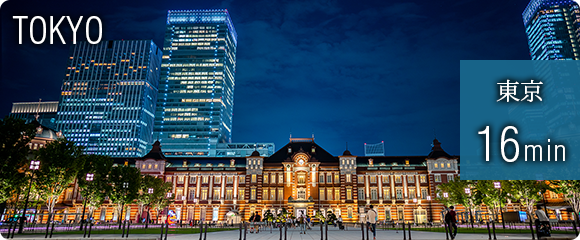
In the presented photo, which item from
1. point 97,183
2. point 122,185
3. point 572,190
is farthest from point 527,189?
point 97,183

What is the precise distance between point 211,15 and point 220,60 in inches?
1319

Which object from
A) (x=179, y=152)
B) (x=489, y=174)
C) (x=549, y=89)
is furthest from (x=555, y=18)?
(x=179, y=152)

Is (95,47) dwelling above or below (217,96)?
above

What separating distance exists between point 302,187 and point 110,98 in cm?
14222

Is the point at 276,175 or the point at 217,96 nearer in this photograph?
the point at 276,175

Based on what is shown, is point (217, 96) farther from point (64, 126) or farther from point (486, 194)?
point (486, 194)

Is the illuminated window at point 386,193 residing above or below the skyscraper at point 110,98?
below

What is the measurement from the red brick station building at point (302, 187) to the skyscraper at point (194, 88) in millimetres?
94093

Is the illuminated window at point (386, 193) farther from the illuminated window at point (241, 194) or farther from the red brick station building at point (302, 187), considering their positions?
the illuminated window at point (241, 194)

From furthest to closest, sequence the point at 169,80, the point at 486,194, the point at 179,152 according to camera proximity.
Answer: the point at 169,80 < the point at 179,152 < the point at 486,194

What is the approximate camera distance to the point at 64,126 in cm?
16688

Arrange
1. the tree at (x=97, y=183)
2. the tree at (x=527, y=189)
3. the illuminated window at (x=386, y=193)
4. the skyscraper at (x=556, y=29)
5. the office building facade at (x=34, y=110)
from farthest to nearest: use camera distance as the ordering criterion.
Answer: the office building facade at (x=34, y=110) < the skyscraper at (x=556, y=29) < the illuminated window at (x=386, y=193) < the tree at (x=97, y=183) < the tree at (x=527, y=189)

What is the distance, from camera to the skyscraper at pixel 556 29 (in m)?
152

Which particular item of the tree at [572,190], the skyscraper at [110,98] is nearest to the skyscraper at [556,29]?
the tree at [572,190]
